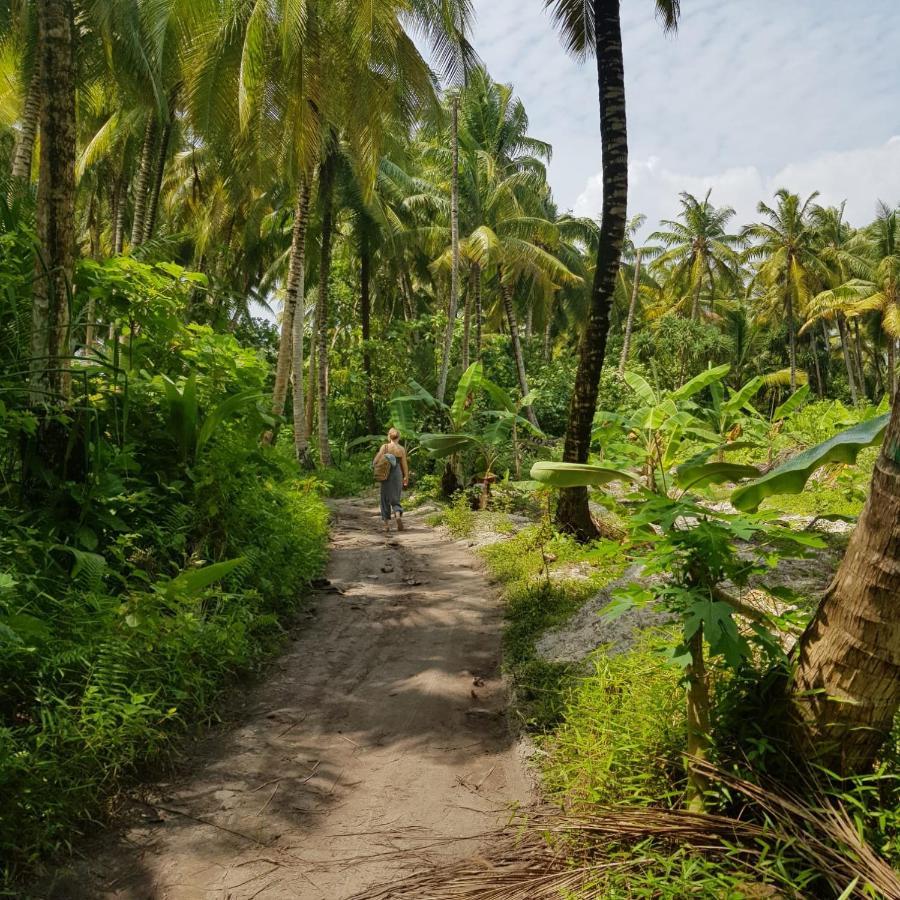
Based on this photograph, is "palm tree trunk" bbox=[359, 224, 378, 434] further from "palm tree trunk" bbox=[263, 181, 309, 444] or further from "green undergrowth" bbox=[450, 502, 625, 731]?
"green undergrowth" bbox=[450, 502, 625, 731]

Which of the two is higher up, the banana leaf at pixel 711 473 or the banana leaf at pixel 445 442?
the banana leaf at pixel 445 442

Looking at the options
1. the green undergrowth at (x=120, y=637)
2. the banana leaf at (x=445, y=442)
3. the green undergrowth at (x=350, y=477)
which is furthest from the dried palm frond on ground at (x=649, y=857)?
the green undergrowth at (x=350, y=477)

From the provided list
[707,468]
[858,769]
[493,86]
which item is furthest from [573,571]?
[493,86]

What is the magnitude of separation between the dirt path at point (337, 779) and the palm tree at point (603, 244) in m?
2.38

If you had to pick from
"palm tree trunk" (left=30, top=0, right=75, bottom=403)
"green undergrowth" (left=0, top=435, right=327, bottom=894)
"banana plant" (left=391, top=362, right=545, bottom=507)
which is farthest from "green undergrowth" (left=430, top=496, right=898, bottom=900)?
"banana plant" (left=391, top=362, right=545, bottom=507)

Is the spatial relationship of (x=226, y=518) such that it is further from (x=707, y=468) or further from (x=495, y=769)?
(x=707, y=468)

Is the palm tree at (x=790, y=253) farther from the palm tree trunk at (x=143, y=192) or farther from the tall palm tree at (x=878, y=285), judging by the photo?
the palm tree trunk at (x=143, y=192)

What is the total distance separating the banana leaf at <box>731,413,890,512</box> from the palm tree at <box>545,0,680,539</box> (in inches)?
191

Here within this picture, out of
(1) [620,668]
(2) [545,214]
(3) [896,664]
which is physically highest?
(2) [545,214]

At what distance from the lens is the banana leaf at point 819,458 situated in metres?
2.70

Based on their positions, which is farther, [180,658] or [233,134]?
[233,134]

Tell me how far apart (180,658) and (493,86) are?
22732mm

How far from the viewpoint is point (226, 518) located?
20.2ft

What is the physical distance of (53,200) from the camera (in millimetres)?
4664
